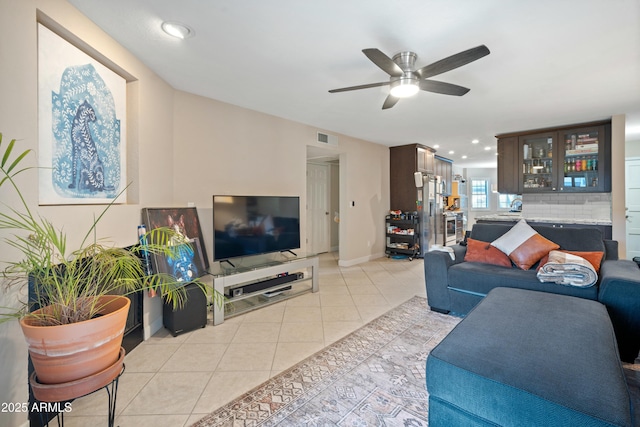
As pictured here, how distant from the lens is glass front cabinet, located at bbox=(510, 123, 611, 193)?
4.28 m

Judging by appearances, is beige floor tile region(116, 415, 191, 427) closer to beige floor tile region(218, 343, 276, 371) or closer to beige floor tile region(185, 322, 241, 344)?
beige floor tile region(218, 343, 276, 371)

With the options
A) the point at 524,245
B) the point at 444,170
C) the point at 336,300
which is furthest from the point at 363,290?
the point at 444,170

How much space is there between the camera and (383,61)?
2.00m

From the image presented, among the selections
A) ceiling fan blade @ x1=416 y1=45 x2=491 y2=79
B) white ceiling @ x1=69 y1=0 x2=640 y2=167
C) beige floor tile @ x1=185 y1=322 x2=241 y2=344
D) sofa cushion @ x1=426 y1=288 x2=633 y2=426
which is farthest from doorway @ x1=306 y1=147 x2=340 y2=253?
sofa cushion @ x1=426 y1=288 x2=633 y2=426

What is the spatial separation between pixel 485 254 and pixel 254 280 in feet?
8.82

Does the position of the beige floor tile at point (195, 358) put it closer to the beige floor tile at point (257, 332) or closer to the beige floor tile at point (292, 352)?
the beige floor tile at point (257, 332)

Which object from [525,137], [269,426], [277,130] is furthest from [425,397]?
[525,137]

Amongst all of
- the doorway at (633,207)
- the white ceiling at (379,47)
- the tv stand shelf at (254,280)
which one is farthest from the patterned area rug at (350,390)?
the doorway at (633,207)

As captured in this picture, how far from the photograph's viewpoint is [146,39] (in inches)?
82.0

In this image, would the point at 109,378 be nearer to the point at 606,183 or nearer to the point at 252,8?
the point at 252,8

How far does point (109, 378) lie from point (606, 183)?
625cm

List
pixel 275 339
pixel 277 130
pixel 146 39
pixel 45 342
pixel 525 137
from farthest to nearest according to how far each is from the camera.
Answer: pixel 525 137, pixel 277 130, pixel 275 339, pixel 146 39, pixel 45 342

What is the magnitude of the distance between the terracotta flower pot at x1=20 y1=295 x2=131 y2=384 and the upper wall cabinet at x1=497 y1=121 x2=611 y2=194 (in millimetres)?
5978

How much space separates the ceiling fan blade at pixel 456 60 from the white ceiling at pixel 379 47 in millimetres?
210
